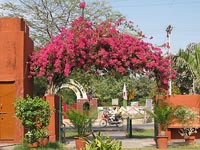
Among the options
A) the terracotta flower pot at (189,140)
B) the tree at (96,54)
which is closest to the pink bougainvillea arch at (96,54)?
the tree at (96,54)

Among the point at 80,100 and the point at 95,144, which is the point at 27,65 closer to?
the point at 95,144

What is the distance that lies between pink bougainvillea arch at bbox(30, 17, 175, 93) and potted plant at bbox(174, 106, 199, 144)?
2491 mm

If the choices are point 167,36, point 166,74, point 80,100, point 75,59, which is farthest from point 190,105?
point 80,100

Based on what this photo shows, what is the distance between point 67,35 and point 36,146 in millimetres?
5169

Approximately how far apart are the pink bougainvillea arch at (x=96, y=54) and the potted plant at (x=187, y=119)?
2491mm

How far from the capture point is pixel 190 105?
63.9 feet

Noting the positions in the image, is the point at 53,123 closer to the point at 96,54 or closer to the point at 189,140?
the point at 96,54

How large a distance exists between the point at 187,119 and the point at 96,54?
14.6 ft

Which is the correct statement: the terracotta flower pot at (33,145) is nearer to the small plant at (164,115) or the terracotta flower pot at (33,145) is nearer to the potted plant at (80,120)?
the potted plant at (80,120)

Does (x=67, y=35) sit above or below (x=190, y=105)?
above

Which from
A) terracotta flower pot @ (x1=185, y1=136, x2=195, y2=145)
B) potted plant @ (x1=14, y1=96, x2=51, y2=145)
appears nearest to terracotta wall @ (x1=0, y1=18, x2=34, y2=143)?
potted plant @ (x1=14, y1=96, x2=51, y2=145)

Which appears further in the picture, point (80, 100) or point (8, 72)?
point (80, 100)

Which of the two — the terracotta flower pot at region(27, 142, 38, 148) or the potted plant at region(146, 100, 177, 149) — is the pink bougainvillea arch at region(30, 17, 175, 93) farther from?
the terracotta flower pot at region(27, 142, 38, 148)

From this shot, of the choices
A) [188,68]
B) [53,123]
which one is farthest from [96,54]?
[188,68]
